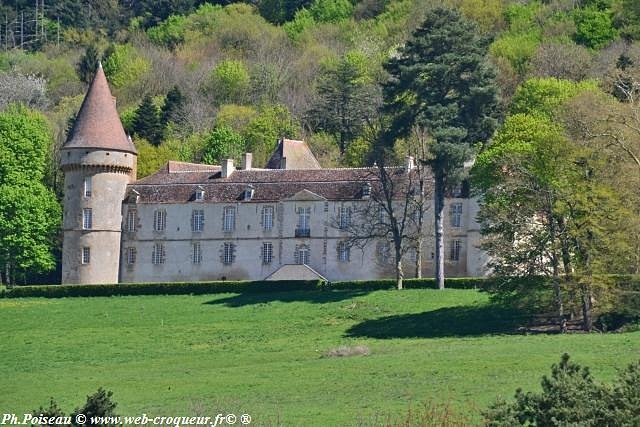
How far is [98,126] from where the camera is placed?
73125mm

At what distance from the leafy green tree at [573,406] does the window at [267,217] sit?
4521cm

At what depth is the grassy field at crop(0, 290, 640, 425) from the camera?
38625 millimetres

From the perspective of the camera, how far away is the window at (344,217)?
71.0 m

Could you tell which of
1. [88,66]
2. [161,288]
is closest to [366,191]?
[161,288]

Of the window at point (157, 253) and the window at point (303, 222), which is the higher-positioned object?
A: the window at point (303, 222)

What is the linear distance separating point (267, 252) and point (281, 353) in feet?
73.2

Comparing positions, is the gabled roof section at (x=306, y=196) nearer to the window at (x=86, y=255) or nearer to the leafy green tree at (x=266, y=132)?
the window at (x=86, y=255)

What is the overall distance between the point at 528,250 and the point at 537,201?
2.03 metres

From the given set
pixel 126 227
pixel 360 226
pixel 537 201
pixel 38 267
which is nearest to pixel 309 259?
pixel 360 226

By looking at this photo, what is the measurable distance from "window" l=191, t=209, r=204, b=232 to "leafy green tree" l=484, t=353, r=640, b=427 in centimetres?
4672

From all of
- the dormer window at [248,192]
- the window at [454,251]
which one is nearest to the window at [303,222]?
the dormer window at [248,192]

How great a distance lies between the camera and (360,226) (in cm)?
7038

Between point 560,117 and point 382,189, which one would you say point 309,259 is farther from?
point 560,117

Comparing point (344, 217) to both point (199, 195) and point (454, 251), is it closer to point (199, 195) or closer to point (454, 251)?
point (454, 251)
